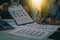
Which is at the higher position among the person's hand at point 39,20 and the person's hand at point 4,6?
the person's hand at point 4,6

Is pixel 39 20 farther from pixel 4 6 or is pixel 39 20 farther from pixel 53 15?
pixel 4 6

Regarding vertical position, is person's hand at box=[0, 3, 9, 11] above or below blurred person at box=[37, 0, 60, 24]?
above

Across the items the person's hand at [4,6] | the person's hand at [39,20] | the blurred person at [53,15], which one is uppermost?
the person's hand at [4,6]

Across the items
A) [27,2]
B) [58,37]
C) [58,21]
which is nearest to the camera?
[58,37]

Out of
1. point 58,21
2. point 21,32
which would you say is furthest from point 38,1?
point 21,32

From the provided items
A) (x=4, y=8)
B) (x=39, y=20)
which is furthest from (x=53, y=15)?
(x=4, y=8)

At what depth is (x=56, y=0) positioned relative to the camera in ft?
3.87

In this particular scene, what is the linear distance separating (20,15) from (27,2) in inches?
5.4

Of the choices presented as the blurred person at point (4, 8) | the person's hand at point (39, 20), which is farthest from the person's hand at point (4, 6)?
the person's hand at point (39, 20)

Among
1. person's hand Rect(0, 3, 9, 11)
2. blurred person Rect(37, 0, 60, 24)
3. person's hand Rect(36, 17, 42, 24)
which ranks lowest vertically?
person's hand Rect(36, 17, 42, 24)

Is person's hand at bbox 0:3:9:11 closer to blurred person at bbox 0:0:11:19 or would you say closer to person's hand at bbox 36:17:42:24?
blurred person at bbox 0:0:11:19

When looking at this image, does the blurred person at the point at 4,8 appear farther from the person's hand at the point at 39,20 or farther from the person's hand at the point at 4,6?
the person's hand at the point at 39,20

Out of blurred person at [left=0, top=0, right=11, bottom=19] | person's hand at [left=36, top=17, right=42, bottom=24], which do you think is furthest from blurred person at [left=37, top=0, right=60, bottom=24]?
blurred person at [left=0, top=0, right=11, bottom=19]

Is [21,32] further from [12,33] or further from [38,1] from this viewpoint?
[38,1]
